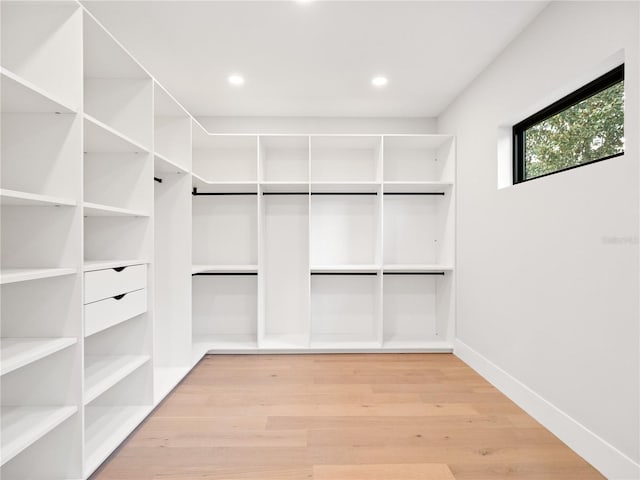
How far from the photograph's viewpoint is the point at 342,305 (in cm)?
383

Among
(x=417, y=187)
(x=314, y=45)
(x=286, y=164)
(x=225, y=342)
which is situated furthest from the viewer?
(x=286, y=164)

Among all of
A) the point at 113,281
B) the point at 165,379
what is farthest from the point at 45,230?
the point at 165,379

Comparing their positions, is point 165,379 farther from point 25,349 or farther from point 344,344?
point 344,344

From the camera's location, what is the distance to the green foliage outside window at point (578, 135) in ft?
5.73

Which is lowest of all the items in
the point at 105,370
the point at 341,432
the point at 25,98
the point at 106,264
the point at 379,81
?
the point at 341,432

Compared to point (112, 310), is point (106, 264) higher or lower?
higher

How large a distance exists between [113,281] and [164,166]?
1087mm

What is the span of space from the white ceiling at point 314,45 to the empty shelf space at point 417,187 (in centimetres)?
79

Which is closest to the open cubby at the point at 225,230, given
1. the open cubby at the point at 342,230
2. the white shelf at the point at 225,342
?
the open cubby at the point at 342,230

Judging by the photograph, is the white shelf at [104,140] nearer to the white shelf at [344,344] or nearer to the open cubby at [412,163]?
the white shelf at [344,344]

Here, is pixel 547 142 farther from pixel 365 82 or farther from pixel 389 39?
pixel 365 82

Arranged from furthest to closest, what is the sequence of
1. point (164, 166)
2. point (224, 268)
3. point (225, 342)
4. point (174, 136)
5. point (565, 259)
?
point (225, 342), point (224, 268), point (174, 136), point (164, 166), point (565, 259)

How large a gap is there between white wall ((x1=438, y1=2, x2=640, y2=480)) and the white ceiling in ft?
1.04

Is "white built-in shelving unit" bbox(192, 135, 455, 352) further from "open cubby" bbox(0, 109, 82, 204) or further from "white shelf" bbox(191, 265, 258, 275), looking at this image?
"open cubby" bbox(0, 109, 82, 204)
